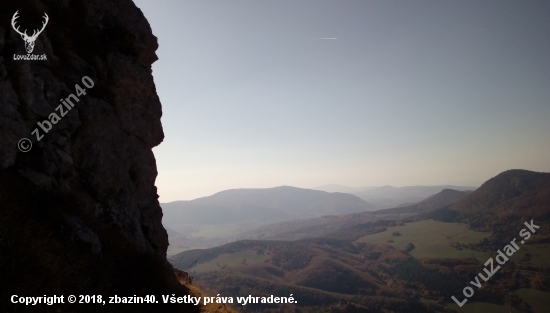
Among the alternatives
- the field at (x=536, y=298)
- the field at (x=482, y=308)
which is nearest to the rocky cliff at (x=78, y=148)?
the field at (x=482, y=308)

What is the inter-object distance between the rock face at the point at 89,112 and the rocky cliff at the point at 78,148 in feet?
0.13

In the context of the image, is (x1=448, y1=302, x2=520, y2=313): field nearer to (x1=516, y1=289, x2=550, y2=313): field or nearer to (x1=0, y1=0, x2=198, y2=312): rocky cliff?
(x1=516, y1=289, x2=550, y2=313): field

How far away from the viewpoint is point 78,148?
10195mm

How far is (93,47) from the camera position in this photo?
477 inches

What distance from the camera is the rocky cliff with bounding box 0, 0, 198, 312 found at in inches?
242

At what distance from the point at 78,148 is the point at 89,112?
1.58 m

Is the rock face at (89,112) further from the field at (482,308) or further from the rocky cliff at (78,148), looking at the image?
the field at (482,308)

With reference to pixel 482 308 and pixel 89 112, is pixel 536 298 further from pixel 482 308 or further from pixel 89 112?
pixel 89 112

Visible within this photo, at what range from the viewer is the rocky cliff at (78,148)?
615cm

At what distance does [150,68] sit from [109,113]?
4915 millimetres

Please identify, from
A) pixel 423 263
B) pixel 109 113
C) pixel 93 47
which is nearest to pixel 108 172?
pixel 109 113

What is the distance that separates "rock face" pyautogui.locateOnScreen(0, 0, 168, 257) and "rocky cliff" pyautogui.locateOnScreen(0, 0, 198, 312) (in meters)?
0.04

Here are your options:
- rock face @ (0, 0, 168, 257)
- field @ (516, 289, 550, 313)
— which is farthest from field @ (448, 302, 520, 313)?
rock face @ (0, 0, 168, 257)

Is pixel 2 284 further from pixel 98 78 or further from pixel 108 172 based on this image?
pixel 98 78
